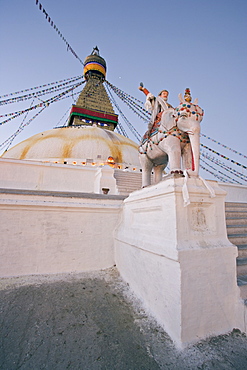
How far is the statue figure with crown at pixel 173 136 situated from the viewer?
2827 millimetres

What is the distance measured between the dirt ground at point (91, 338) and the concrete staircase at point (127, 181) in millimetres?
6314

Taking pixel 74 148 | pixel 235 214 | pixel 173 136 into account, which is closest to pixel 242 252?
pixel 235 214

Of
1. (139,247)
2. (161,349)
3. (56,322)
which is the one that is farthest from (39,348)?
(139,247)

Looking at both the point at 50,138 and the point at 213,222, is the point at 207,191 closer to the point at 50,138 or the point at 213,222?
the point at 213,222

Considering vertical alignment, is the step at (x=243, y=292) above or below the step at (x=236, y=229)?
below

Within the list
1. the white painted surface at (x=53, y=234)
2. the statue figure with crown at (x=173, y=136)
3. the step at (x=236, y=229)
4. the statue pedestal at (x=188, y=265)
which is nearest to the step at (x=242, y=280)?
the statue pedestal at (x=188, y=265)

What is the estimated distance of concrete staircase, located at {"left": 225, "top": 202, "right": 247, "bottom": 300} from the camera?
232cm

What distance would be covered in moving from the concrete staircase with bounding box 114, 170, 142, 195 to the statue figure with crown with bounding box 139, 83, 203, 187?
507 cm

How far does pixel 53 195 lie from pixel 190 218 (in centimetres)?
267

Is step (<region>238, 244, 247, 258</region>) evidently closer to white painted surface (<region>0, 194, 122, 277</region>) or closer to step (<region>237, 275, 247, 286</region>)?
step (<region>237, 275, 247, 286</region>)

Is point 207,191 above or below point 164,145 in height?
below

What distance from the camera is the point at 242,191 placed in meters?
10.8

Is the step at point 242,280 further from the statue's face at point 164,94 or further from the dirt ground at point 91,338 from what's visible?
the statue's face at point 164,94

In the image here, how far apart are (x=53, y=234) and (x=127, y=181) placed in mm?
6368
